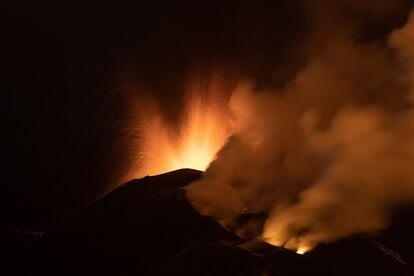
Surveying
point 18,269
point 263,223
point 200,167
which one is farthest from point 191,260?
point 200,167

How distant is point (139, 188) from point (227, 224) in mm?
5648

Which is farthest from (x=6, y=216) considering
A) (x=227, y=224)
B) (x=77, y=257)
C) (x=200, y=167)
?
(x=227, y=224)

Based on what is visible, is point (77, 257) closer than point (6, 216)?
Yes

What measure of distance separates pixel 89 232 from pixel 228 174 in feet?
19.4

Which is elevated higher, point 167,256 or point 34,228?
point 34,228

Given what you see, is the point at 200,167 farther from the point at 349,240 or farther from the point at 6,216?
the point at 6,216

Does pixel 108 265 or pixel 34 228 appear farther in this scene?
pixel 34 228

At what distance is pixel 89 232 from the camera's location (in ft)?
56.0

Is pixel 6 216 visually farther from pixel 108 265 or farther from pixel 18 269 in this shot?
pixel 108 265

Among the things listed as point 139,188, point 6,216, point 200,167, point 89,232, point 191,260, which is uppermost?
point 6,216

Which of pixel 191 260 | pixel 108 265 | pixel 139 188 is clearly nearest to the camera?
pixel 191 260

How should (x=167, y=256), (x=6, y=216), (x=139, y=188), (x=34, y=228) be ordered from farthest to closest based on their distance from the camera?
1. (x=6, y=216)
2. (x=34, y=228)
3. (x=139, y=188)
4. (x=167, y=256)

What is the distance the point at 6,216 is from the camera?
44.6m

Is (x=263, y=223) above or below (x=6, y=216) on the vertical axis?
below
